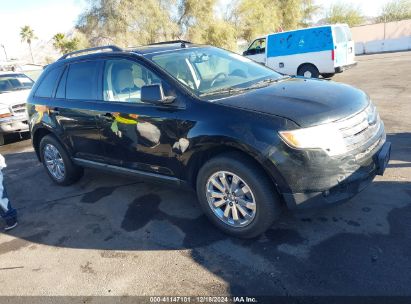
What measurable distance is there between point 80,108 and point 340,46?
1131 cm

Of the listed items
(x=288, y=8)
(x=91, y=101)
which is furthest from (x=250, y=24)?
(x=91, y=101)

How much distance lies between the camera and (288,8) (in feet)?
120

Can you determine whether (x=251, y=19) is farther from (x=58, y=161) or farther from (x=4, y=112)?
(x=58, y=161)

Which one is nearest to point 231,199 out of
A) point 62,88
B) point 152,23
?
point 62,88

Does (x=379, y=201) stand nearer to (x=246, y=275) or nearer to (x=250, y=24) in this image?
(x=246, y=275)

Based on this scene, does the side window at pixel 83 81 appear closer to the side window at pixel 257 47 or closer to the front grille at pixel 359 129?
the front grille at pixel 359 129

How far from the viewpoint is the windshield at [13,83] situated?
388 inches

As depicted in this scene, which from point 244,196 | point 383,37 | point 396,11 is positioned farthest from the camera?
point 396,11

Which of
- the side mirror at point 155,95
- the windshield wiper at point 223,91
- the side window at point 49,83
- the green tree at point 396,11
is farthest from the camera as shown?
the green tree at point 396,11

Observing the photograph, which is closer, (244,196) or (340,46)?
(244,196)

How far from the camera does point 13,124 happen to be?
28.7 feet

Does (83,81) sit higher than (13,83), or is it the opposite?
(83,81)

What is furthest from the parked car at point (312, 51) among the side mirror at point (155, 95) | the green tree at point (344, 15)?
the green tree at point (344, 15)

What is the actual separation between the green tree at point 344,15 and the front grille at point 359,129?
173ft
